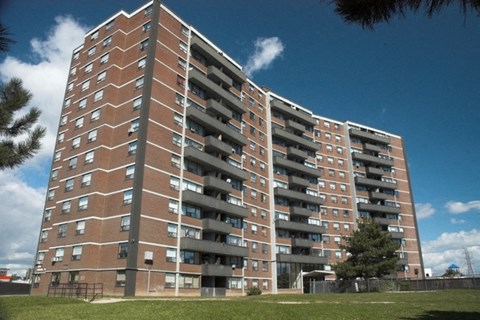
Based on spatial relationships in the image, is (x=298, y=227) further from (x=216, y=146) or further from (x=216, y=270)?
(x=216, y=146)

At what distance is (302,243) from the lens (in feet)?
225

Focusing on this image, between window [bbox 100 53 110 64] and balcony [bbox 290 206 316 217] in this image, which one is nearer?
window [bbox 100 53 110 64]

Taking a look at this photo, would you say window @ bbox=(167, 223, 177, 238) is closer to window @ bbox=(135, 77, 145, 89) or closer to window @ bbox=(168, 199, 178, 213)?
window @ bbox=(168, 199, 178, 213)

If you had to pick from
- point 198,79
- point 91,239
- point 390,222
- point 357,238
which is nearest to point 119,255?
point 91,239

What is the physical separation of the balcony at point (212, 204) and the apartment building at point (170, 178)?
14 cm

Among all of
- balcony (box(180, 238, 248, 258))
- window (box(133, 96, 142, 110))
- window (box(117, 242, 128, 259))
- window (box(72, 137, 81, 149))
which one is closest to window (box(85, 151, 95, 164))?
window (box(72, 137, 81, 149))

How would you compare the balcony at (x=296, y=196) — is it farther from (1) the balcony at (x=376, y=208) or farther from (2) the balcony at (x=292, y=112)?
(2) the balcony at (x=292, y=112)

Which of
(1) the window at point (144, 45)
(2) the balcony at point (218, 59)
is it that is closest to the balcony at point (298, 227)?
(2) the balcony at point (218, 59)

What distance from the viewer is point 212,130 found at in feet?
181

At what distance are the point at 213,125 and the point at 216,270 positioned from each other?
1920cm

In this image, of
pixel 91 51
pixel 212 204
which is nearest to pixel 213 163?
pixel 212 204

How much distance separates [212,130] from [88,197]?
744 inches

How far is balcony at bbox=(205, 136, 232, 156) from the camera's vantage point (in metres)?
52.8

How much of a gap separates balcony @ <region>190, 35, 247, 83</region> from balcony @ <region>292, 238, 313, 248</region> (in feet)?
94.1
